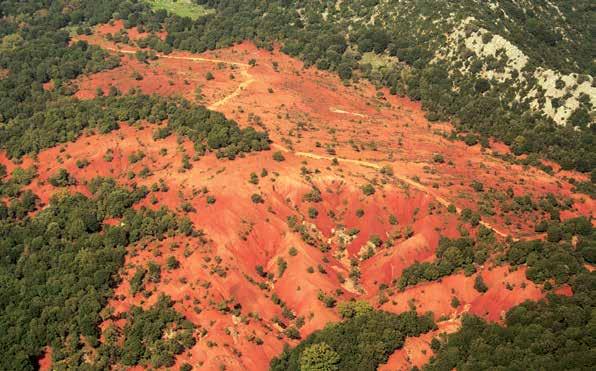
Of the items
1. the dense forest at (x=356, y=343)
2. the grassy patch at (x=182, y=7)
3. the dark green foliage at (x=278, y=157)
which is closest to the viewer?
the dense forest at (x=356, y=343)

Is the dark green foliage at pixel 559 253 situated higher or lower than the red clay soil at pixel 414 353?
higher

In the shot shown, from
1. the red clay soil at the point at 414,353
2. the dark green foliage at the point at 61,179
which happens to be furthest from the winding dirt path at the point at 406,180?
the dark green foliage at the point at 61,179

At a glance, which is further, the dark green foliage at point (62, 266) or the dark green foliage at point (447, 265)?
the dark green foliage at point (447, 265)

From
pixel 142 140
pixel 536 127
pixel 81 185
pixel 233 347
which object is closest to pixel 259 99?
pixel 142 140

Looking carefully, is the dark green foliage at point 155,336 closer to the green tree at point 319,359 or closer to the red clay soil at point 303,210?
the red clay soil at point 303,210

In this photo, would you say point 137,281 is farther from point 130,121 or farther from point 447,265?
point 130,121

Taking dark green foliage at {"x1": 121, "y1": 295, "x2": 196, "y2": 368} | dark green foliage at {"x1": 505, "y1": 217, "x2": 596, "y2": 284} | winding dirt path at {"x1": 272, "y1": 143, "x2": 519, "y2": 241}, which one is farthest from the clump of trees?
dark green foliage at {"x1": 505, "y1": 217, "x2": 596, "y2": 284}
